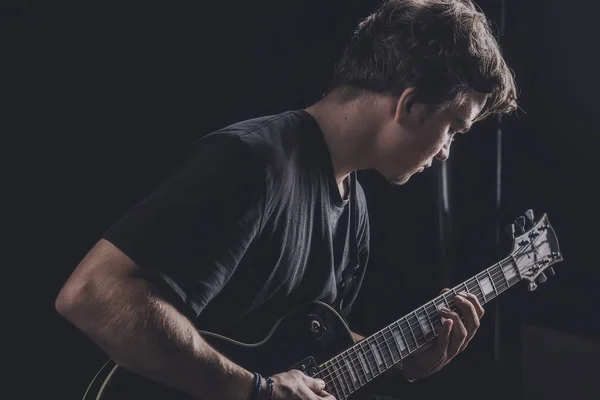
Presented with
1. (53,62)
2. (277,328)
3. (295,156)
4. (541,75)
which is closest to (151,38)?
(53,62)

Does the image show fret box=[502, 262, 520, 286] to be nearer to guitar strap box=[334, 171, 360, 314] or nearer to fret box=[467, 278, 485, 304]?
fret box=[467, 278, 485, 304]

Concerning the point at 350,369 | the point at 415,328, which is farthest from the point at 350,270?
the point at 350,369

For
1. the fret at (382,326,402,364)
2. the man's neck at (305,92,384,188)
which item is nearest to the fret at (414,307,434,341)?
the fret at (382,326,402,364)

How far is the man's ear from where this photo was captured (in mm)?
1371

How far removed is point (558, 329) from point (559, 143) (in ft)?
2.31

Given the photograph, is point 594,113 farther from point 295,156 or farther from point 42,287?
point 42,287

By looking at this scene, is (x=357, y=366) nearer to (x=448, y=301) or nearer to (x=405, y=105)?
(x=448, y=301)

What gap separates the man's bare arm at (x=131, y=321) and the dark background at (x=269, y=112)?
291 millimetres

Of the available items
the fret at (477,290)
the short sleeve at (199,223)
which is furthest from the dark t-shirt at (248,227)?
the fret at (477,290)

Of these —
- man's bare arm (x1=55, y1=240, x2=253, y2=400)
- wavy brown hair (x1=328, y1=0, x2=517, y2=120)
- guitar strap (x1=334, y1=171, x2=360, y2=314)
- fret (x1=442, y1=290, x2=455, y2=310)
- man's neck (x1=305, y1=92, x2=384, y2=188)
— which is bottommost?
fret (x1=442, y1=290, x2=455, y2=310)

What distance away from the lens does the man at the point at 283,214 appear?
103 centimetres

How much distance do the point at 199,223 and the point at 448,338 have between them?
85cm

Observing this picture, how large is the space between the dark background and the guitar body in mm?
286

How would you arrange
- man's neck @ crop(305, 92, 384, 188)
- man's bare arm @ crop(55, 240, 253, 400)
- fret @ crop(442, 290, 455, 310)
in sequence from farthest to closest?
fret @ crop(442, 290, 455, 310)
man's neck @ crop(305, 92, 384, 188)
man's bare arm @ crop(55, 240, 253, 400)
